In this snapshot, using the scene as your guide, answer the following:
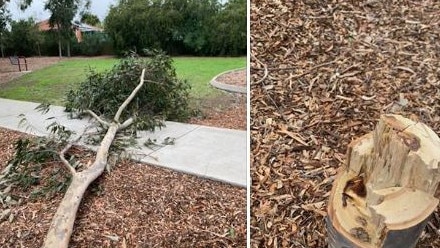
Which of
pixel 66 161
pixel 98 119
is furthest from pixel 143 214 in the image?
pixel 98 119

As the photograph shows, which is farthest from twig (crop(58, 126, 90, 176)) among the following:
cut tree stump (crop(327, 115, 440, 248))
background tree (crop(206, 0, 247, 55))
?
cut tree stump (crop(327, 115, 440, 248))

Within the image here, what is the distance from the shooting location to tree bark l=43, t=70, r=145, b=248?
4.09 feet

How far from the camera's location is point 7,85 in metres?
1.50

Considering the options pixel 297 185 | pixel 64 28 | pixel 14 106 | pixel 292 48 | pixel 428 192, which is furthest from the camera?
pixel 292 48

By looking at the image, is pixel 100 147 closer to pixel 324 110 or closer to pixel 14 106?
pixel 14 106

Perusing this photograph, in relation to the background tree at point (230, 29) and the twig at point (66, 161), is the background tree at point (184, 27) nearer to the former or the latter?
the background tree at point (230, 29)

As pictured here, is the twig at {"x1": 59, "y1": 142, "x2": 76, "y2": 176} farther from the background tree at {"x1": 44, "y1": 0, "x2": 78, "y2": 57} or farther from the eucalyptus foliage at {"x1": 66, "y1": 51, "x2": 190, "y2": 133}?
the background tree at {"x1": 44, "y1": 0, "x2": 78, "y2": 57}

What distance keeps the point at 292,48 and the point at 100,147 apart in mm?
966

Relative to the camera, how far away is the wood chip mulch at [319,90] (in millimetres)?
1254

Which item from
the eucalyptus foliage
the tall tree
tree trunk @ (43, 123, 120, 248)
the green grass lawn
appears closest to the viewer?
tree trunk @ (43, 123, 120, 248)

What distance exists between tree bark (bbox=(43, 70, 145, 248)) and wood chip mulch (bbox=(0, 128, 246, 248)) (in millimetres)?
33

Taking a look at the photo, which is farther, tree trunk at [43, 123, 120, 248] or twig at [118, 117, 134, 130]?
twig at [118, 117, 134, 130]

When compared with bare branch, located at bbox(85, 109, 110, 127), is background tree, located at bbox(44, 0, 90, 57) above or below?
above

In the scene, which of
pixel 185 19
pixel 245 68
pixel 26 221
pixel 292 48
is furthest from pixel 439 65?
pixel 26 221
